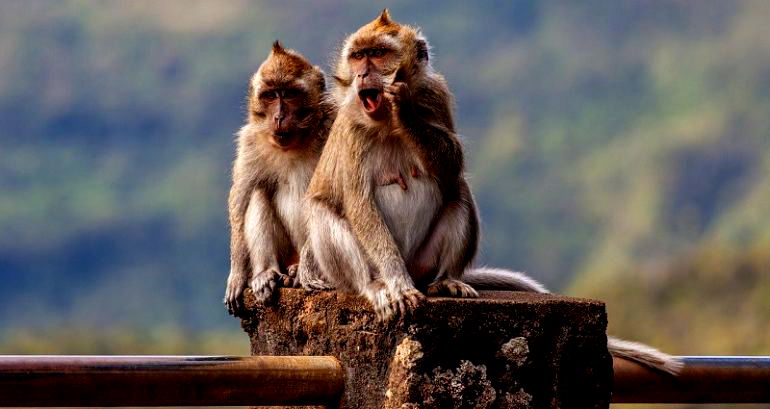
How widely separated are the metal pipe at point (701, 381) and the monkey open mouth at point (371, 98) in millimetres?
1465

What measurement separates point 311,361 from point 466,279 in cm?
145

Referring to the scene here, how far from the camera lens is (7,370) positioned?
4.08 meters

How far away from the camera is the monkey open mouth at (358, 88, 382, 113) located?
18.2ft

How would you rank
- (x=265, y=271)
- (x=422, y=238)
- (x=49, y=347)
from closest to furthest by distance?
(x=422, y=238) → (x=265, y=271) → (x=49, y=347)

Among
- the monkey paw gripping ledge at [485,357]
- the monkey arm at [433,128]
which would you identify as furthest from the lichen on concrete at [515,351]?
A: the monkey arm at [433,128]

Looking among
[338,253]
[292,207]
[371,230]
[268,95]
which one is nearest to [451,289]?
[371,230]

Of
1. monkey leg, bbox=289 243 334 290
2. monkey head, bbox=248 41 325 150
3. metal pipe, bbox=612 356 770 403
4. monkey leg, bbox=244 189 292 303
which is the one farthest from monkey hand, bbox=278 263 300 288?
metal pipe, bbox=612 356 770 403

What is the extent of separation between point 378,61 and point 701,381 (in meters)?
1.90

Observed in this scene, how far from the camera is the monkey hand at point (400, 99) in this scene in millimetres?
5477

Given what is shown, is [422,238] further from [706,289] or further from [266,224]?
[706,289]

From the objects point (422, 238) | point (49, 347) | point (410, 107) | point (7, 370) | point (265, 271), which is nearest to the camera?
point (7, 370)

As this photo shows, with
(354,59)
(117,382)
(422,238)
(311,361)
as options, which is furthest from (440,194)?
(117,382)

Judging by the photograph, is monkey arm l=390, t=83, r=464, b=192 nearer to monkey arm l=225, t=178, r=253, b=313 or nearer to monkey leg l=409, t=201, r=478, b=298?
monkey leg l=409, t=201, r=478, b=298

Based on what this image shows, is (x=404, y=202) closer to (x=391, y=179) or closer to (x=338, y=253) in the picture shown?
(x=391, y=179)
